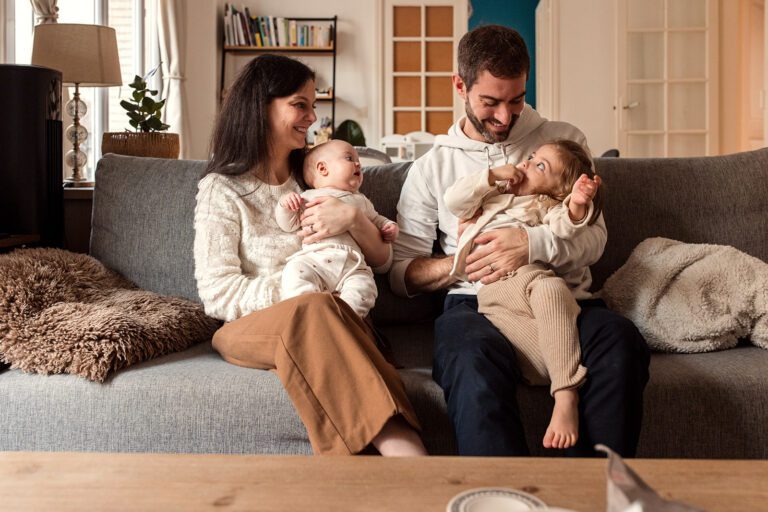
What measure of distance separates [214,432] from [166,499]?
664 millimetres

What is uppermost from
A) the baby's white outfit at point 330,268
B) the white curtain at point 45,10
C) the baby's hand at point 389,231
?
the white curtain at point 45,10

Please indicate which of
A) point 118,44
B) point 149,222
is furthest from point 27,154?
point 118,44

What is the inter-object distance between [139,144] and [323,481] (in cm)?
213

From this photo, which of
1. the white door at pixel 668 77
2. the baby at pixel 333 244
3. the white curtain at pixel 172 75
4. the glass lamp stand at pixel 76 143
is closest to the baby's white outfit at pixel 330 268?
the baby at pixel 333 244

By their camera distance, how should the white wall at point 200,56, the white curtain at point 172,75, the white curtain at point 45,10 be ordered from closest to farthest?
the white curtain at point 45,10 → the white curtain at point 172,75 → the white wall at point 200,56

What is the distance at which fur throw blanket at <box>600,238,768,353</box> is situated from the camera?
1738 mm

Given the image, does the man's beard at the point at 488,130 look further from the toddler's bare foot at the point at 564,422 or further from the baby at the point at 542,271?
the toddler's bare foot at the point at 564,422

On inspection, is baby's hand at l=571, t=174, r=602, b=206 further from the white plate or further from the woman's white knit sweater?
the white plate

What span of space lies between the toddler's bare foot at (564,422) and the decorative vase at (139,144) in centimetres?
179

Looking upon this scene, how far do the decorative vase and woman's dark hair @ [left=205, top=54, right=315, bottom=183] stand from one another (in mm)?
881

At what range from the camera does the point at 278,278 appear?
1781mm

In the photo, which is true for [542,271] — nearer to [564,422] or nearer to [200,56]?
[564,422]

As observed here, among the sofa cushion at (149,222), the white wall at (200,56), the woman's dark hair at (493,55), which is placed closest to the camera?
the woman's dark hair at (493,55)

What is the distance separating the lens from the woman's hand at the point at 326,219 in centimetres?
179
